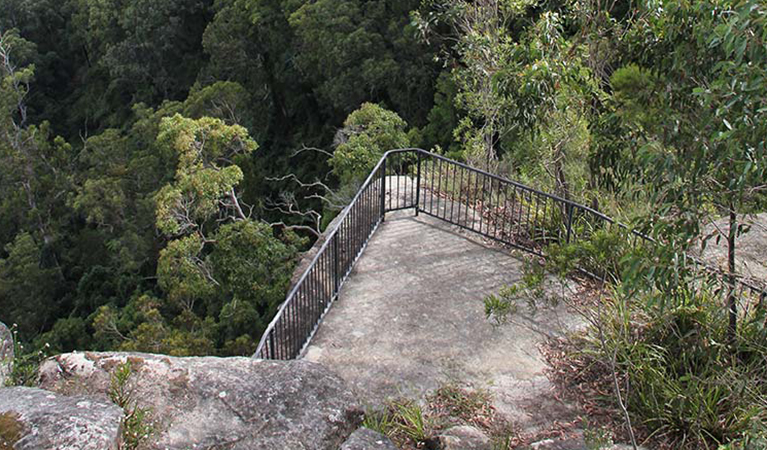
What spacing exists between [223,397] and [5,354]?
4.54ft

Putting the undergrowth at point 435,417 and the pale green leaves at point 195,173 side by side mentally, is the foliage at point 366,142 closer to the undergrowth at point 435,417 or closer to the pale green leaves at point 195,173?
the pale green leaves at point 195,173

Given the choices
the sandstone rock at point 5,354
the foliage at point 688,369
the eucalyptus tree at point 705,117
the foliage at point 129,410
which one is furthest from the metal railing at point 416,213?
the sandstone rock at point 5,354

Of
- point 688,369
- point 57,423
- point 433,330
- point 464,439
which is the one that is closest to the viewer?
point 57,423

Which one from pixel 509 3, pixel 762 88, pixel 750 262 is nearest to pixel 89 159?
pixel 509 3

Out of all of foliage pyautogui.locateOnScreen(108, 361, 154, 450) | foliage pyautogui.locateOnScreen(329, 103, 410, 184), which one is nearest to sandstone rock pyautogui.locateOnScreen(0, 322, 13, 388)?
foliage pyautogui.locateOnScreen(108, 361, 154, 450)

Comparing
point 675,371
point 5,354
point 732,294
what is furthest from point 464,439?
point 5,354

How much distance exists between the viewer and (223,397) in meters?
3.98

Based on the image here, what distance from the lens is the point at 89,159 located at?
29875 millimetres

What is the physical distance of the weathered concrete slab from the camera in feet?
18.4

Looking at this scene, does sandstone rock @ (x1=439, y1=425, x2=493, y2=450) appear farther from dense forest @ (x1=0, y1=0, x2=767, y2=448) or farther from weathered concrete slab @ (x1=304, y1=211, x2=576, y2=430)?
dense forest @ (x1=0, y1=0, x2=767, y2=448)

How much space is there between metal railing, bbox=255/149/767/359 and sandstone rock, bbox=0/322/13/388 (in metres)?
1.55

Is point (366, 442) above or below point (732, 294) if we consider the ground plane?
below

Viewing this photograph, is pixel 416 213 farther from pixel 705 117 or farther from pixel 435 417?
pixel 705 117

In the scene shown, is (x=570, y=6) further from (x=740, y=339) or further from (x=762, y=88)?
(x=762, y=88)
